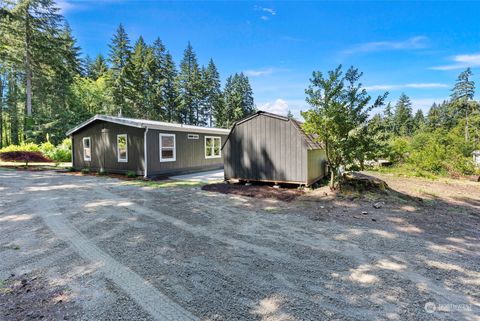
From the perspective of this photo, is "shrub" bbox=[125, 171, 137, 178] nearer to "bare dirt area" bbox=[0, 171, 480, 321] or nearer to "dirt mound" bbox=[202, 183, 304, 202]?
"dirt mound" bbox=[202, 183, 304, 202]

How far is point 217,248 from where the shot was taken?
144 inches

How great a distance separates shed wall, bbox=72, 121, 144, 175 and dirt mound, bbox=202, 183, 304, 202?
15.8ft

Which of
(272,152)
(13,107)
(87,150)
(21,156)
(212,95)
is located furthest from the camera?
(212,95)

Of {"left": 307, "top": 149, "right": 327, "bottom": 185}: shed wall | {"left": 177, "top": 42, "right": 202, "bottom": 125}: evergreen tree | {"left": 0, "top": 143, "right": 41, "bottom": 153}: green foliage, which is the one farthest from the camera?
{"left": 177, "top": 42, "right": 202, "bottom": 125}: evergreen tree

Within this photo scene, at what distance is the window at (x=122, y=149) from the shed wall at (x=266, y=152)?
18.6 ft

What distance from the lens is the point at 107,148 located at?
41.7 ft

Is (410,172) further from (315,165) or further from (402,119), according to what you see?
(402,119)

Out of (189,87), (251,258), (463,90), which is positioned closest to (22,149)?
(189,87)

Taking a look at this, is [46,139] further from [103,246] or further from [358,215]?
[358,215]

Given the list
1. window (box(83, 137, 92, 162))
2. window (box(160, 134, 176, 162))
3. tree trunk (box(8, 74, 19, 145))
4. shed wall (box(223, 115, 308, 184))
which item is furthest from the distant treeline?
shed wall (box(223, 115, 308, 184))

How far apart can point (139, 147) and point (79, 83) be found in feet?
81.4

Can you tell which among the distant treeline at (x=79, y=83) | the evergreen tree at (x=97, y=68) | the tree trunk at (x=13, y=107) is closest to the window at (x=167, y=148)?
the distant treeline at (x=79, y=83)

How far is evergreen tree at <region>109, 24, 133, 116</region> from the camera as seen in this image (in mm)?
28031

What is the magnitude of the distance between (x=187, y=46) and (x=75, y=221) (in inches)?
1495
